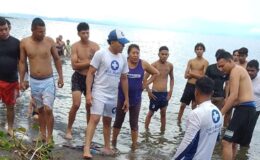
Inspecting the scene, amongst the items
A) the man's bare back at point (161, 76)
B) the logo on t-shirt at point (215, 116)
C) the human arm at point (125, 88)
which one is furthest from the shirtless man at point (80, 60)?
the logo on t-shirt at point (215, 116)

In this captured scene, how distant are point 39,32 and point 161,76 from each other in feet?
12.5

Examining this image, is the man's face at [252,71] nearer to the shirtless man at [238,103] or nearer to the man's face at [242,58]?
the shirtless man at [238,103]

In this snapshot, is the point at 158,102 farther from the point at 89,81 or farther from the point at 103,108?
the point at 89,81

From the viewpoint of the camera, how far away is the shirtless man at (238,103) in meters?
5.59

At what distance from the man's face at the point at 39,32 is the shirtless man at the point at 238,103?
2.82m

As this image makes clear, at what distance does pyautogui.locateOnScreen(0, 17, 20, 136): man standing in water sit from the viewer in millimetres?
6453

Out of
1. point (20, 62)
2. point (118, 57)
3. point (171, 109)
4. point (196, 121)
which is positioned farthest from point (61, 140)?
point (171, 109)

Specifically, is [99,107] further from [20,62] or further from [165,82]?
[165,82]

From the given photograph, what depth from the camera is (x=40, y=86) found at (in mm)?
6262

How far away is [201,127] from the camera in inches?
163

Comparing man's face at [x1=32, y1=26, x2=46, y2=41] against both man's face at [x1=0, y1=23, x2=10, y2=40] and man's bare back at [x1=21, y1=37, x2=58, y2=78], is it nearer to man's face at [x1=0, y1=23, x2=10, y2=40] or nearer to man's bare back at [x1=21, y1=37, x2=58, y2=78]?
man's bare back at [x1=21, y1=37, x2=58, y2=78]

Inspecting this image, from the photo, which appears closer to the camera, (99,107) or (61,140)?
(99,107)

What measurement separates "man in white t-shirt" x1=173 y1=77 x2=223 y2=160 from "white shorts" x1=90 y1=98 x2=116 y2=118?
2.00 m

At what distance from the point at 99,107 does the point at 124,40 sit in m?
1.13
